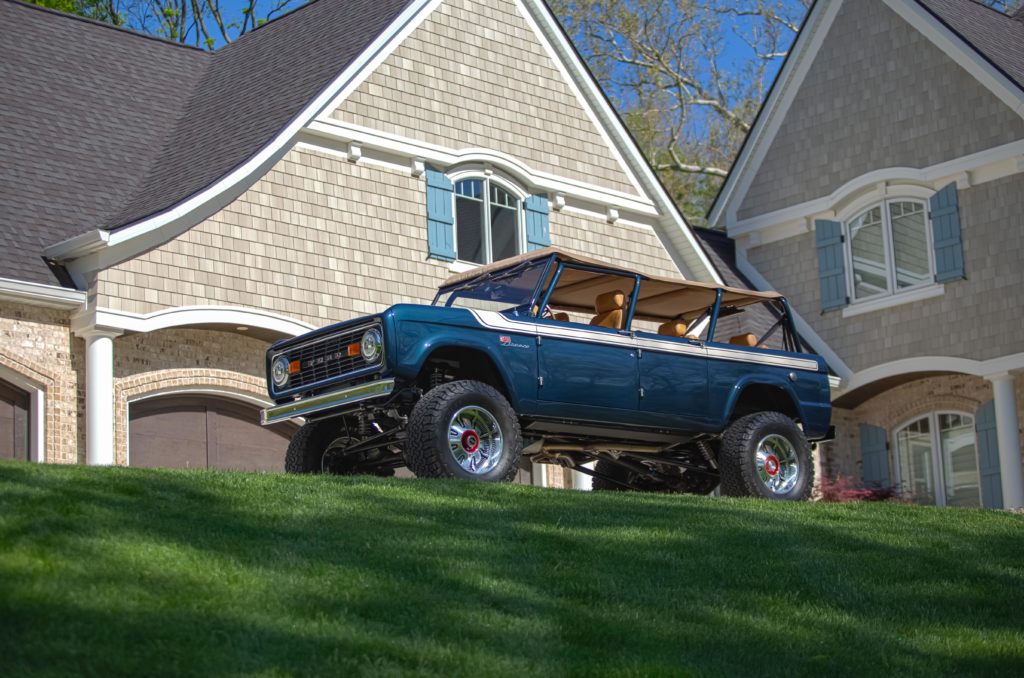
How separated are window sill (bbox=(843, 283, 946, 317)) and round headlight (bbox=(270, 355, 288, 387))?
12336 mm

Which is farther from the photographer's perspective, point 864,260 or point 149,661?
point 864,260

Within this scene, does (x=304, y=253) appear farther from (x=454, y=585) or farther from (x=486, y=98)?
(x=454, y=585)

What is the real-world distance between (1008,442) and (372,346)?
12.5m

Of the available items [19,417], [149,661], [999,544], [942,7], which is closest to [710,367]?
[999,544]

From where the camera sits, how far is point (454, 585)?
26.7ft

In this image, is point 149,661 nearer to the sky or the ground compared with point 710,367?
nearer to the ground

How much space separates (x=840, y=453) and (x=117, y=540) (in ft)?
57.4

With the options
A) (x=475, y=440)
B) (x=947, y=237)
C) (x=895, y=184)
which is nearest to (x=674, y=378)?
(x=475, y=440)

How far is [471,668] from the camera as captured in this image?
686cm

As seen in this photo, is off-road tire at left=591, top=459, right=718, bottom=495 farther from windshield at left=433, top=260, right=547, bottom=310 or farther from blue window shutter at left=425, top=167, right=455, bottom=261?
blue window shutter at left=425, top=167, right=455, bottom=261

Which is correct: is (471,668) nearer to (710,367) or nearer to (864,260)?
(710,367)

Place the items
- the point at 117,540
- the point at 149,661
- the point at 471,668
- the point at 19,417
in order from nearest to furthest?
1. the point at 149,661
2. the point at 471,668
3. the point at 117,540
4. the point at 19,417

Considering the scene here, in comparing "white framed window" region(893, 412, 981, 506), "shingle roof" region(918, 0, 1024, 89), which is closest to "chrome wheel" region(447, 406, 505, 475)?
"white framed window" region(893, 412, 981, 506)

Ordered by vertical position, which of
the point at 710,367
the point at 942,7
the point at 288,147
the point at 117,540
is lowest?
the point at 117,540
